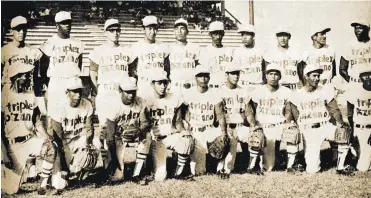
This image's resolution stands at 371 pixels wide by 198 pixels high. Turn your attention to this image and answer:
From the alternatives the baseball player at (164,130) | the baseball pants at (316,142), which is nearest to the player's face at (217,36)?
the baseball player at (164,130)

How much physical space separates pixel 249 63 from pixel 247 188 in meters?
1.62

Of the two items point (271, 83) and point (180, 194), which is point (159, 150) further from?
point (271, 83)

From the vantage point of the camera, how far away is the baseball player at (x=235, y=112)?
5.00 m

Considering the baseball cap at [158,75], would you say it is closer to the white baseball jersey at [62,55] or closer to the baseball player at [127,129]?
the baseball player at [127,129]

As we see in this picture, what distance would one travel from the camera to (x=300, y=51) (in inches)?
213

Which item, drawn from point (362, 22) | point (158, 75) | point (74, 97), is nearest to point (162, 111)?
point (158, 75)

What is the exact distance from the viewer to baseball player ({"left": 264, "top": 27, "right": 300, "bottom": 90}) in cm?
537

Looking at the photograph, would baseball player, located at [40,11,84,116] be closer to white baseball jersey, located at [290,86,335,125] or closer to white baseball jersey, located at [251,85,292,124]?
white baseball jersey, located at [251,85,292,124]

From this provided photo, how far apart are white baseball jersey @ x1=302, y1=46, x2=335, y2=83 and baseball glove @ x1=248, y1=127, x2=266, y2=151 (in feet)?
3.50

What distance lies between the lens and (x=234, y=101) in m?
5.04

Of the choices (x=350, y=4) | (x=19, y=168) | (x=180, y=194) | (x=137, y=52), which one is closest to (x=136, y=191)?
(x=180, y=194)

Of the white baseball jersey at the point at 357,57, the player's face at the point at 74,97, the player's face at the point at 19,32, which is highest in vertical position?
the player's face at the point at 19,32

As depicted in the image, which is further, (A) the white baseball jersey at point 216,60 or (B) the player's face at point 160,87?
(A) the white baseball jersey at point 216,60

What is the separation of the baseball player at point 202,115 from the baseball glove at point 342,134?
132 cm
